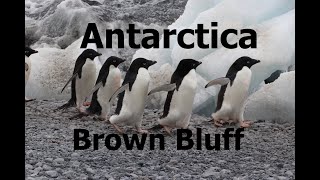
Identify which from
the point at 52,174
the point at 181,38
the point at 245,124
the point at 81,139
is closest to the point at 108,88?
the point at 81,139

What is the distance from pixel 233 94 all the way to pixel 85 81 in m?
1.01

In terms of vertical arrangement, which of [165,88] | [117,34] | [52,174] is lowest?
[52,174]

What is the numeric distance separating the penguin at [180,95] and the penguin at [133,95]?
0.28ft

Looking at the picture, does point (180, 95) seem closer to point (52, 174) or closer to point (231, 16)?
point (231, 16)

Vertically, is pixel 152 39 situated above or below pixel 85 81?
above

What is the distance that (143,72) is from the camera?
17.0ft

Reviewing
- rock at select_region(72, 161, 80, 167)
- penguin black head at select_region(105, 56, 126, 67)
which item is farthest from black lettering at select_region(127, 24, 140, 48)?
rock at select_region(72, 161, 80, 167)

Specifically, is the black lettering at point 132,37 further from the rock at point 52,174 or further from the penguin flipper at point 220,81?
the rock at point 52,174

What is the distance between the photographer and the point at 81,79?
17.4ft

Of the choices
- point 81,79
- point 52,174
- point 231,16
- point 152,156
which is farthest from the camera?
point 81,79

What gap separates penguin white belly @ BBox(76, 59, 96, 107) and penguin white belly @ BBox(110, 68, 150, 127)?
294mm

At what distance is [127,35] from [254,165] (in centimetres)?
119

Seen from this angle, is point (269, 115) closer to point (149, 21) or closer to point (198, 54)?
point (198, 54)

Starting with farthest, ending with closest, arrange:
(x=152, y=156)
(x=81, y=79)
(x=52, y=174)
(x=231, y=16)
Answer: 1. (x=81, y=79)
2. (x=231, y=16)
3. (x=152, y=156)
4. (x=52, y=174)
